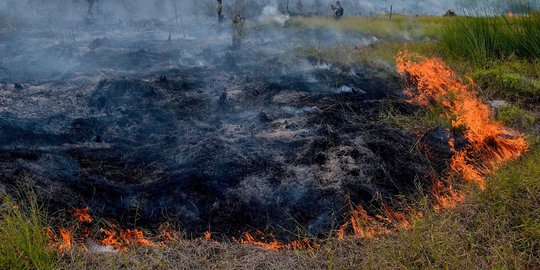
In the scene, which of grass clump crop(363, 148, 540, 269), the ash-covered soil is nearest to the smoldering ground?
the ash-covered soil

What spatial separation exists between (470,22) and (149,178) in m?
6.66

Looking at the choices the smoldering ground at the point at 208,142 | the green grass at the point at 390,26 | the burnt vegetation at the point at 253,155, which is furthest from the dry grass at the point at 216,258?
the green grass at the point at 390,26

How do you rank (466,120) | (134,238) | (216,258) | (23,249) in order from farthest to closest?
(466,120) → (134,238) → (216,258) → (23,249)

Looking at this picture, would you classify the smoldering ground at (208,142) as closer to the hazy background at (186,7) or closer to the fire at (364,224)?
the fire at (364,224)

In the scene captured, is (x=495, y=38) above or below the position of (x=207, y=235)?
above

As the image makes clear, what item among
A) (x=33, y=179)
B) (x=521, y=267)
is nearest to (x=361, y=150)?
(x=521, y=267)

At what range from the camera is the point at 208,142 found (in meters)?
4.58

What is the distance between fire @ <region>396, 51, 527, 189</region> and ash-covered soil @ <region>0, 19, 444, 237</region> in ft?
1.39

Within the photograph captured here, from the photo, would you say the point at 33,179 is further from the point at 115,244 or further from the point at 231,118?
the point at 231,118

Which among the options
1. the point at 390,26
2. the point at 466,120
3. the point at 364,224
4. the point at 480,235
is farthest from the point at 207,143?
the point at 390,26

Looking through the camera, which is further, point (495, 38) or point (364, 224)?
point (495, 38)

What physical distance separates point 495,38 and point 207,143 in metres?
5.80

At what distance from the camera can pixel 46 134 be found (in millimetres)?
4820

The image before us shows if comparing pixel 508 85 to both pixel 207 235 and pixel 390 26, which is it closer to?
pixel 207 235
